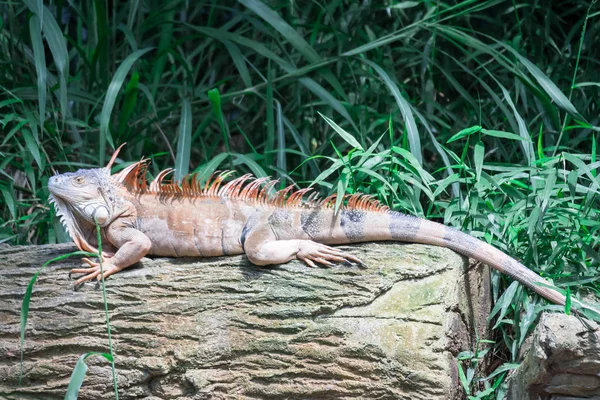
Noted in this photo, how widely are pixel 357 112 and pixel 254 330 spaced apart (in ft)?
7.75

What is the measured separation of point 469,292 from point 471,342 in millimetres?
245

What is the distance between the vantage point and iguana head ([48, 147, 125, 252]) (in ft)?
13.2

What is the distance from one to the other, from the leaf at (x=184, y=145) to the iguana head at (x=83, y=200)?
69cm

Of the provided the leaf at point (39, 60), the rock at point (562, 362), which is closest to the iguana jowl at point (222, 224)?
the rock at point (562, 362)

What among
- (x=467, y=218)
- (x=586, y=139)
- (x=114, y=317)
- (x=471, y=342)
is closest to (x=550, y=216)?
(x=467, y=218)

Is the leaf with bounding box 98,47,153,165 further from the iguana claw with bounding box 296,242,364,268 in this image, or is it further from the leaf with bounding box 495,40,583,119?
the leaf with bounding box 495,40,583,119

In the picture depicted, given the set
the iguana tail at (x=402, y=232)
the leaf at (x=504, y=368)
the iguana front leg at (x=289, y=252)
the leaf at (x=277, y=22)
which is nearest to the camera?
the leaf at (x=504, y=368)

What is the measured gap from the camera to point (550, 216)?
4215 millimetres

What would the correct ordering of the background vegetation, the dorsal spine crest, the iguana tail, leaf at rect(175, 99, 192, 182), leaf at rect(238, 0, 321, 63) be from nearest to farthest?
the iguana tail, the dorsal spine crest, the background vegetation, leaf at rect(175, 99, 192, 182), leaf at rect(238, 0, 321, 63)

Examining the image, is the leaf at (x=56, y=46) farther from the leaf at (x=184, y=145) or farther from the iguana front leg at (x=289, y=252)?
the iguana front leg at (x=289, y=252)

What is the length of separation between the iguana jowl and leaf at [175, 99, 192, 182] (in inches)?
25.2

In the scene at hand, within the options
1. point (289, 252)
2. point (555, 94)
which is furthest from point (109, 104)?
point (555, 94)

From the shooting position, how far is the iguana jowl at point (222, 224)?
3879 millimetres

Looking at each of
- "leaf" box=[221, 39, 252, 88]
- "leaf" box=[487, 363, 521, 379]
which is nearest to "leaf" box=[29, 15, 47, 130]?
"leaf" box=[221, 39, 252, 88]
